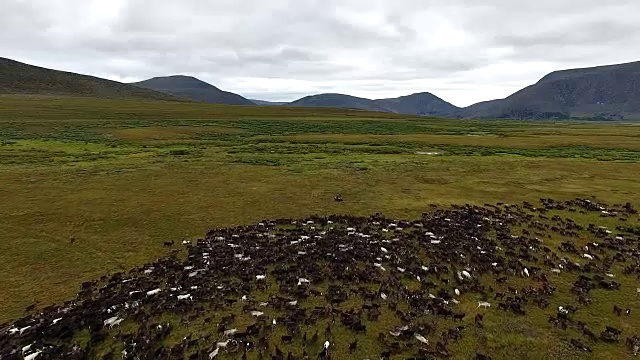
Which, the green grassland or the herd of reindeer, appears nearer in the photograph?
the herd of reindeer

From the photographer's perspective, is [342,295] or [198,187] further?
[198,187]

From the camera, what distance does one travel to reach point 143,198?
117 ft

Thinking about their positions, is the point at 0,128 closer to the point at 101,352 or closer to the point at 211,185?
the point at 211,185

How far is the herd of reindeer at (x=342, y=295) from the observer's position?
15242mm

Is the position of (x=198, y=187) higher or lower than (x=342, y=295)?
lower

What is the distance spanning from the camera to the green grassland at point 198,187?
24.5m

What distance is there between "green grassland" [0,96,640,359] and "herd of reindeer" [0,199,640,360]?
1.90 metres

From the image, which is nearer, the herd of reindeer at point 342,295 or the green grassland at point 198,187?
the herd of reindeer at point 342,295

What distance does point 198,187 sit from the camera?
132 ft

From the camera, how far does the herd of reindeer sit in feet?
50.0

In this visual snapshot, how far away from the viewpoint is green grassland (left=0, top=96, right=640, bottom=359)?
963 inches

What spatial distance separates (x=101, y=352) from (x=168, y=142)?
63604mm

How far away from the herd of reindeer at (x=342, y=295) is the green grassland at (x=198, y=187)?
6.23ft

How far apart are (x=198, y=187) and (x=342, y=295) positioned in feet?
82.2
